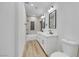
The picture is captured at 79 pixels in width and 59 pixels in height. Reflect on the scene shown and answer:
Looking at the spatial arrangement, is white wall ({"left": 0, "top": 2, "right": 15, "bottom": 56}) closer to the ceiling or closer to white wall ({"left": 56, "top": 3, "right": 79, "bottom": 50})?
white wall ({"left": 56, "top": 3, "right": 79, "bottom": 50})

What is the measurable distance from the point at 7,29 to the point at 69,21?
1.68 metres

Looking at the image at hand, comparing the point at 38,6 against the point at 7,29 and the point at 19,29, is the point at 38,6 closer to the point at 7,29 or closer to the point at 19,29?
the point at 19,29

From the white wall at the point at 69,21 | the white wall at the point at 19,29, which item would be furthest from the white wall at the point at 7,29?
the white wall at the point at 69,21

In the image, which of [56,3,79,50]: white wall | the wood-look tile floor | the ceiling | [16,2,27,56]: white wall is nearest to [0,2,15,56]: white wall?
[16,2,27,56]: white wall

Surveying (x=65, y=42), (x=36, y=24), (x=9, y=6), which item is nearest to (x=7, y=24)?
(x=9, y=6)

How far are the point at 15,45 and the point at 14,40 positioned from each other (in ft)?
0.39

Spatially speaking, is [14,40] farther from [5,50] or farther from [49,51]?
[49,51]

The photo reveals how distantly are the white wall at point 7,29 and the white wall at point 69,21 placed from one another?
151 cm

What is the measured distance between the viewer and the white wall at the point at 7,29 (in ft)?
6.36

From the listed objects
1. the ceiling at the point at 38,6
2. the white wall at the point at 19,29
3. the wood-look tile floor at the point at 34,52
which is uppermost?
the ceiling at the point at 38,6

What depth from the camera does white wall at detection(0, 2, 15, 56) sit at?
1938mm

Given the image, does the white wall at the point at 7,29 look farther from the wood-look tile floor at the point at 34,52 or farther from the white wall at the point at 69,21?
the wood-look tile floor at the point at 34,52

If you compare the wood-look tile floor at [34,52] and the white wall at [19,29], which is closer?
the white wall at [19,29]

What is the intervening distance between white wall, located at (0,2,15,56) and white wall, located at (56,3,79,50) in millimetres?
1508
